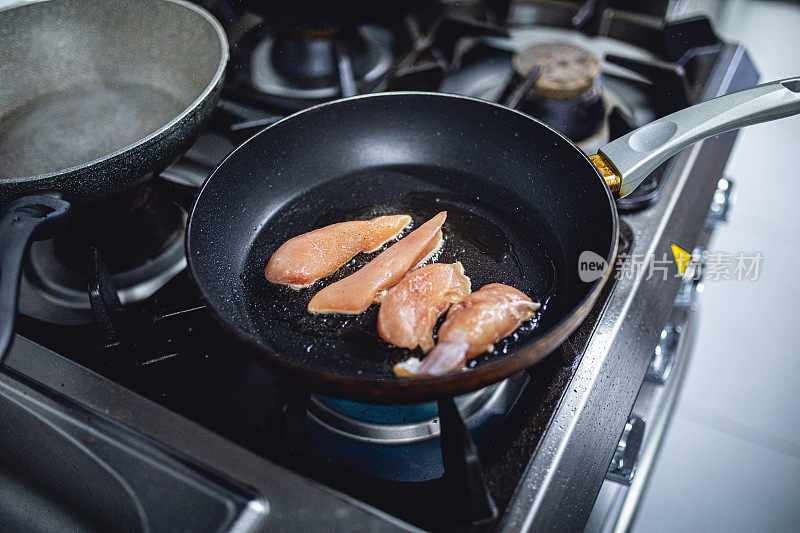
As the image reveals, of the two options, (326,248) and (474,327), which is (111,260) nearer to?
(326,248)

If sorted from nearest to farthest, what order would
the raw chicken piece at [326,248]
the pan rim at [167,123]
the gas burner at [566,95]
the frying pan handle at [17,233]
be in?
the frying pan handle at [17,233], the pan rim at [167,123], the raw chicken piece at [326,248], the gas burner at [566,95]

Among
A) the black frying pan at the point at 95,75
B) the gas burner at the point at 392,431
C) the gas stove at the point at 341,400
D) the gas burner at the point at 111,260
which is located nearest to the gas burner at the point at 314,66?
the gas stove at the point at 341,400

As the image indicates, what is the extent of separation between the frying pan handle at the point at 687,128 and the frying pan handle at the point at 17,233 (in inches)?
23.4

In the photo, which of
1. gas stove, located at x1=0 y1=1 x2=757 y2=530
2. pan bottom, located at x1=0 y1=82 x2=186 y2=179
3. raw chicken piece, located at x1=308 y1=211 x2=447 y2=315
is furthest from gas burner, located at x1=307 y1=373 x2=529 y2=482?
pan bottom, located at x1=0 y1=82 x2=186 y2=179

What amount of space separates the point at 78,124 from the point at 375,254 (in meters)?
0.47

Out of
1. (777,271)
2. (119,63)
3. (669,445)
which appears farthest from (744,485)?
(119,63)

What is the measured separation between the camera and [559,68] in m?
0.98

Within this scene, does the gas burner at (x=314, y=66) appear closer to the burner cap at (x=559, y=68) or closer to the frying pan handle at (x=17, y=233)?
the burner cap at (x=559, y=68)

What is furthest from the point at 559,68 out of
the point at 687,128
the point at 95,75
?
the point at 95,75

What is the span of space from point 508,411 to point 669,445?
87 centimetres

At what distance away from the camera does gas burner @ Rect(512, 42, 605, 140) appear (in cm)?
95

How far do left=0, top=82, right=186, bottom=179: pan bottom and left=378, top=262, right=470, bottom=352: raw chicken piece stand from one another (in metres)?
0.39

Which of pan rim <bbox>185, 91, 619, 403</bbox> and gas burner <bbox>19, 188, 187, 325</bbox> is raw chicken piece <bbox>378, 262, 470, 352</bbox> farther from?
gas burner <bbox>19, 188, 187, 325</bbox>

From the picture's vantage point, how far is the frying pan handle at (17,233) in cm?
48
